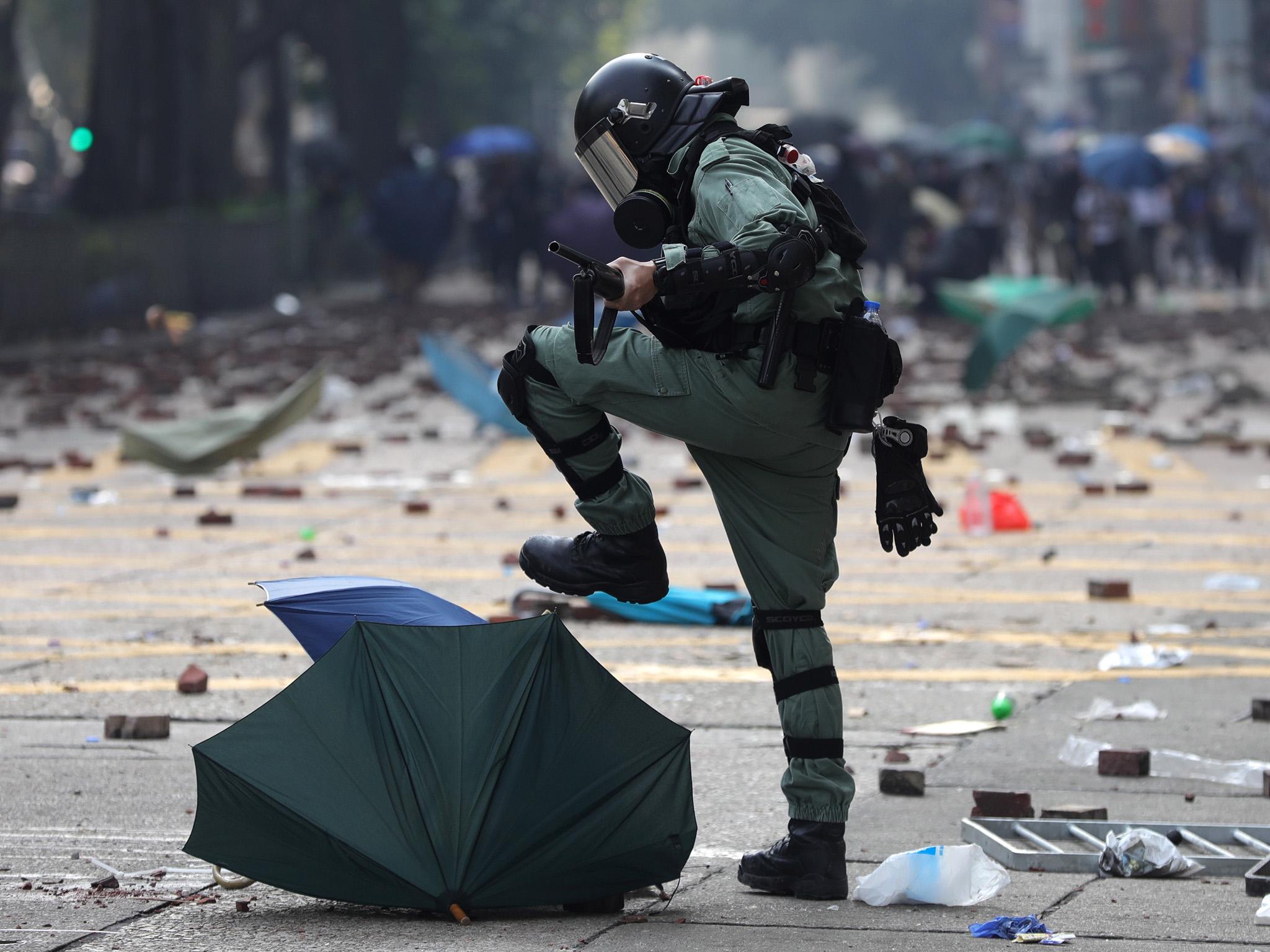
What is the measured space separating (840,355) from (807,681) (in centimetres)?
66

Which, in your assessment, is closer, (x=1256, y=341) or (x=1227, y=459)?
(x=1227, y=459)

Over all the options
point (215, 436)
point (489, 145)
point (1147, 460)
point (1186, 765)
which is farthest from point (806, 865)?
point (489, 145)

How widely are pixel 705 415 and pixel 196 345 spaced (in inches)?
763

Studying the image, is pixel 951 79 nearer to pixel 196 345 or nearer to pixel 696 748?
pixel 196 345

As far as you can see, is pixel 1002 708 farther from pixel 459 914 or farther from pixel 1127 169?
pixel 1127 169

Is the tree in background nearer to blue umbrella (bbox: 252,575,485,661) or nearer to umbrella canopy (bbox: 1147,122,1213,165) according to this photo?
umbrella canopy (bbox: 1147,122,1213,165)

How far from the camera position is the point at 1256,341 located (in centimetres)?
2080

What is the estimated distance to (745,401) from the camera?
13.9 ft

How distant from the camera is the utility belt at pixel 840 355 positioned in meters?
4.22

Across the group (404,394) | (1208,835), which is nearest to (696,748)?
(1208,835)

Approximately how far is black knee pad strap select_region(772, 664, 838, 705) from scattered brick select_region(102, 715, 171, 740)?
6.81ft

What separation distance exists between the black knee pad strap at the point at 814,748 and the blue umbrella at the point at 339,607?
0.70 m

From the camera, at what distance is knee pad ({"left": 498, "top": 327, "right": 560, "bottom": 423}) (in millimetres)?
4281

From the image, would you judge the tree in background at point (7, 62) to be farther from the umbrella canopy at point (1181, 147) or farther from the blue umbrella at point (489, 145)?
the umbrella canopy at point (1181, 147)
